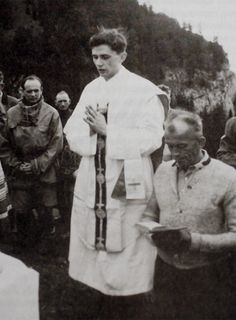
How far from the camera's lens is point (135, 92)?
3.25 metres

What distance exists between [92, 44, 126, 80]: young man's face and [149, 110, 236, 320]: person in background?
851 millimetres

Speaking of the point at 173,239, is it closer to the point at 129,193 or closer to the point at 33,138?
the point at 129,193

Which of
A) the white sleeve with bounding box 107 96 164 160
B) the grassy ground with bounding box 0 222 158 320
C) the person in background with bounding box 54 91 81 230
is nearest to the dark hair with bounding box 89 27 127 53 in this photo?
the white sleeve with bounding box 107 96 164 160

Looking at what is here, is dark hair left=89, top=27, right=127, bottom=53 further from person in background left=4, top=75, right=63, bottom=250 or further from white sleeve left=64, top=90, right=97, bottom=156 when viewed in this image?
person in background left=4, top=75, right=63, bottom=250

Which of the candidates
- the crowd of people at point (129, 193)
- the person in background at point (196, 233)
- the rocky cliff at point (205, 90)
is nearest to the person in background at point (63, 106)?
the crowd of people at point (129, 193)

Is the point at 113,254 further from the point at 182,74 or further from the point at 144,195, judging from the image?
the point at 182,74

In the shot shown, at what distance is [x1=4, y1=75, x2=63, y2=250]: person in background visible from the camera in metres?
4.70

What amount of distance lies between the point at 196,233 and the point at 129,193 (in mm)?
884

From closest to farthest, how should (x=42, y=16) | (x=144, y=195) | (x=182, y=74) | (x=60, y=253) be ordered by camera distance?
(x=144, y=195)
(x=60, y=253)
(x=42, y=16)
(x=182, y=74)

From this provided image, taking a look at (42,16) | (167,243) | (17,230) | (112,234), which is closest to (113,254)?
(112,234)

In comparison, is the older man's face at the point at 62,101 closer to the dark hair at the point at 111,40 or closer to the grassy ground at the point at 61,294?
the grassy ground at the point at 61,294

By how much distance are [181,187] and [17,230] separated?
2859 millimetres

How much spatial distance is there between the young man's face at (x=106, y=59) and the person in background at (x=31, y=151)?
1525 mm

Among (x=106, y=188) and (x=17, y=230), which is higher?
(x=106, y=188)
